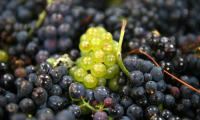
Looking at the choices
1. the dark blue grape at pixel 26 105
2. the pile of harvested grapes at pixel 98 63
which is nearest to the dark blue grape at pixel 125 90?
the pile of harvested grapes at pixel 98 63

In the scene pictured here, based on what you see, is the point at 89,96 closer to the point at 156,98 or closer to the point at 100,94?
the point at 100,94

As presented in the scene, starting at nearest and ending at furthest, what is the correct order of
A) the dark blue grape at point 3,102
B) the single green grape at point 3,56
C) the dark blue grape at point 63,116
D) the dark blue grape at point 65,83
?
the dark blue grape at point 63,116, the dark blue grape at point 3,102, the dark blue grape at point 65,83, the single green grape at point 3,56

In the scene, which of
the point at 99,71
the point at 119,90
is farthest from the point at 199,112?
the point at 99,71

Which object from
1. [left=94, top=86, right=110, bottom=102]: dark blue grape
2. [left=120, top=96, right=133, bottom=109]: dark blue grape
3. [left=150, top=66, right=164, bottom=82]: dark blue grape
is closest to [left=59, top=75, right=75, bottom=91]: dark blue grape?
[left=94, top=86, right=110, bottom=102]: dark blue grape

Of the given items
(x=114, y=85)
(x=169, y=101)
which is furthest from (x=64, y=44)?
(x=169, y=101)

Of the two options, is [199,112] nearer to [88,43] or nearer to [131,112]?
[131,112]

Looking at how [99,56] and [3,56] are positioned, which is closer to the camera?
[99,56]

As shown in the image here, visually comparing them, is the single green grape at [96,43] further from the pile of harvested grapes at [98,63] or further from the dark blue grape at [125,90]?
the dark blue grape at [125,90]
